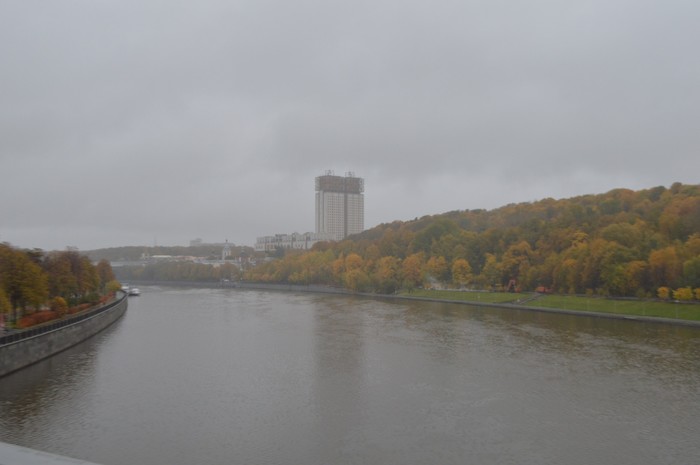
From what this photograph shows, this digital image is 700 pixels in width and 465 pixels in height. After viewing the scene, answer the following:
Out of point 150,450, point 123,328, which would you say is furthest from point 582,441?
point 123,328

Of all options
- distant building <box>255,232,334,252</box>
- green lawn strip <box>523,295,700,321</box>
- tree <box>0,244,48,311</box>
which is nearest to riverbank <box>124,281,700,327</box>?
green lawn strip <box>523,295,700,321</box>

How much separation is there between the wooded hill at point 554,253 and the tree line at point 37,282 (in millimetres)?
37276

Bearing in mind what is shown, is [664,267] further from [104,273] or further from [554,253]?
[104,273]

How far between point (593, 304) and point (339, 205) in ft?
487

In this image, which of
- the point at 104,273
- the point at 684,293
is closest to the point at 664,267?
the point at 684,293

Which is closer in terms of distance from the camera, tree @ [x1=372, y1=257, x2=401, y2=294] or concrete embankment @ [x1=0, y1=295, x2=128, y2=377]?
concrete embankment @ [x1=0, y1=295, x2=128, y2=377]

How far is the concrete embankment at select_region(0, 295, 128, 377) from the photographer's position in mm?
18625

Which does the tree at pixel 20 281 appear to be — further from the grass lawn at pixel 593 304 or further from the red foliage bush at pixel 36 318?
the grass lawn at pixel 593 304

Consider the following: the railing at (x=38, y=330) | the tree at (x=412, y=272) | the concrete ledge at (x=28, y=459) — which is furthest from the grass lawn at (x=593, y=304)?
the concrete ledge at (x=28, y=459)

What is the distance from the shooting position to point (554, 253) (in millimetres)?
50250

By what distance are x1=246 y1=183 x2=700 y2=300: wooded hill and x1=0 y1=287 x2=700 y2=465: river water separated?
1106 centimetres

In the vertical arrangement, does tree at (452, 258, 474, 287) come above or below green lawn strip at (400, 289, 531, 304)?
above

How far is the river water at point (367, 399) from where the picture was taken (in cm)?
1191

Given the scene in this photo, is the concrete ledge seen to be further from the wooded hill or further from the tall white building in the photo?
the tall white building
